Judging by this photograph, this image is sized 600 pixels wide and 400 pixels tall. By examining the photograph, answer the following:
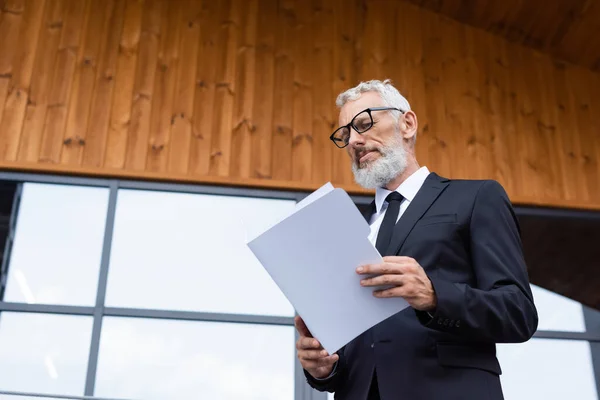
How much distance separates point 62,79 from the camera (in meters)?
4.45

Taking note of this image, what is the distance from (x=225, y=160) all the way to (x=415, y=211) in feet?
8.72

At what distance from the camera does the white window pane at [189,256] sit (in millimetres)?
4043

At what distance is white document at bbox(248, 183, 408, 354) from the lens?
1546 millimetres

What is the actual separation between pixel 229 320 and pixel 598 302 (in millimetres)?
1994

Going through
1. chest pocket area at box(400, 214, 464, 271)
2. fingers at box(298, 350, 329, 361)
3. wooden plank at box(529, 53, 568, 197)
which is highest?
wooden plank at box(529, 53, 568, 197)

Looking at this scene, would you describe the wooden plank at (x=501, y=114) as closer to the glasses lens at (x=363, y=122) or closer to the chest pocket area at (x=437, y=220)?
the glasses lens at (x=363, y=122)

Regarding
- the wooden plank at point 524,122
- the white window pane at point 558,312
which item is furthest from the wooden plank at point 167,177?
the white window pane at point 558,312

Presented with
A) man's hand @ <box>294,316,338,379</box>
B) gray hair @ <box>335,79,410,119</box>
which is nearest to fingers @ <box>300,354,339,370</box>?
man's hand @ <box>294,316,338,379</box>

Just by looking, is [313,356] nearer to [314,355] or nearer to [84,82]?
[314,355]

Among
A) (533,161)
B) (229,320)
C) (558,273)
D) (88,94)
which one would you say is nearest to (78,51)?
(88,94)

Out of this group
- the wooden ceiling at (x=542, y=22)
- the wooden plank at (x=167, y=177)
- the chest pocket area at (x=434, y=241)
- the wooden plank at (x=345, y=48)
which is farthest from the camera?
the wooden ceiling at (x=542, y=22)

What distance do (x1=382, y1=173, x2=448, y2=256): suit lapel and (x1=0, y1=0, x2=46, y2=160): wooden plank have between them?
9.61 ft

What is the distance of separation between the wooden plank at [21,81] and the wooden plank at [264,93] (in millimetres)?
1199

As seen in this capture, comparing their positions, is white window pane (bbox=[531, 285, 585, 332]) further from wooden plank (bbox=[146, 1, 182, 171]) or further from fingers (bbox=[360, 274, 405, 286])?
fingers (bbox=[360, 274, 405, 286])
